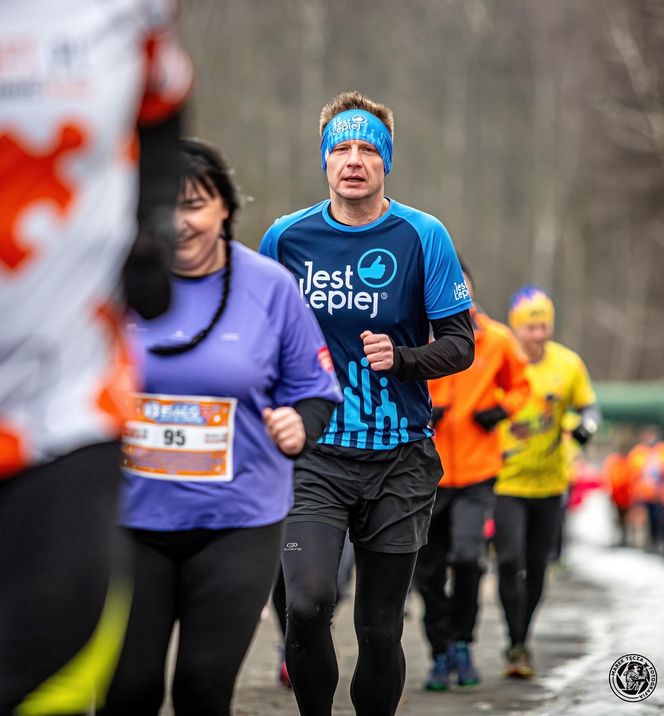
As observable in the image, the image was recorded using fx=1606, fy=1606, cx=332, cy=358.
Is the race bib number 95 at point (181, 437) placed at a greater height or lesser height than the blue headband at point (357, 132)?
lesser

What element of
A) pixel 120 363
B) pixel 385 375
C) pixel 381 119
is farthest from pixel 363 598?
pixel 120 363

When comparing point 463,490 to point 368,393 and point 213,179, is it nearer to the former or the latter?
point 368,393

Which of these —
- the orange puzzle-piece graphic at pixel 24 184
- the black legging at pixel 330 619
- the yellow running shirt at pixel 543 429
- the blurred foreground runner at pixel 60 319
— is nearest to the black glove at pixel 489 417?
the yellow running shirt at pixel 543 429

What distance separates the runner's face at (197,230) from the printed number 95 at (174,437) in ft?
1.43

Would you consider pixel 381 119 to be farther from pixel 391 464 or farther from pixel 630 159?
pixel 630 159

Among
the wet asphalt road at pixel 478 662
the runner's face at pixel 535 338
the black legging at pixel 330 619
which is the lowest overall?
the wet asphalt road at pixel 478 662

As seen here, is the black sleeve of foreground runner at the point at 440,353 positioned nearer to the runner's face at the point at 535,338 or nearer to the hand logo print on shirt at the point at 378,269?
the hand logo print on shirt at the point at 378,269

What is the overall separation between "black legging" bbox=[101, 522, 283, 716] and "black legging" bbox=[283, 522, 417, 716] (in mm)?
963

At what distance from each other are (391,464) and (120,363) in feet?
8.56

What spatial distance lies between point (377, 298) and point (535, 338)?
15.0 feet

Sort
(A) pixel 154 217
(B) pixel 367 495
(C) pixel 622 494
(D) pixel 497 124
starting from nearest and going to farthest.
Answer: (A) pixel 154 217
(B) pixel 367 495
(C) pixel 622 494
(D) pixel 497 124

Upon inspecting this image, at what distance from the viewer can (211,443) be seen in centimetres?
416

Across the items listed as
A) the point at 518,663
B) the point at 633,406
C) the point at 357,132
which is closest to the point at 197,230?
the point at 357,132

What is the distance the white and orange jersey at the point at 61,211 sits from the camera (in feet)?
9.30
